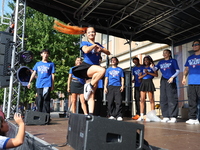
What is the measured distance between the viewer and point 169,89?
5301 mm

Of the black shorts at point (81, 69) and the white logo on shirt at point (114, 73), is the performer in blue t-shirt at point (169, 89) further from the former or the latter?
the black shorts at point (81, 69)

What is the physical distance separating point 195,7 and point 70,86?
4.43 meters

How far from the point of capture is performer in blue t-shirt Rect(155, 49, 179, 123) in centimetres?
521

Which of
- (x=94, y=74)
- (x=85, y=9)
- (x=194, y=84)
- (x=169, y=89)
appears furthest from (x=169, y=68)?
(x=85, y=9)

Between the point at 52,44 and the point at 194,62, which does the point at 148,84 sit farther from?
the point at 52,44

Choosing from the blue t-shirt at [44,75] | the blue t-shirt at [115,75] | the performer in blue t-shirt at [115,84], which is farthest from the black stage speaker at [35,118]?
the blue t-shirt at [115,75]

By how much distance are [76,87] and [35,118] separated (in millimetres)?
1183

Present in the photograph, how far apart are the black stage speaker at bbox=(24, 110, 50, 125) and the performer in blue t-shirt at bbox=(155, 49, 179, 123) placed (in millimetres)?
2935

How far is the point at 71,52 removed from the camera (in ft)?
51.6

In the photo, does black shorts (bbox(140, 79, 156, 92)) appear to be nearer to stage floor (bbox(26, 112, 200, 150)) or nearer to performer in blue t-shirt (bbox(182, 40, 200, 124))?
performer in blue t-shirt (bbox(182, 40, 200, 124))

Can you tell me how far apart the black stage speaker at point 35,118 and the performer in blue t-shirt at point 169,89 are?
9.63 feet

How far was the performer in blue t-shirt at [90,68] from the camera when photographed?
9.83ft

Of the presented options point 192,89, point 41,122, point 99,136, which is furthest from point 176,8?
point 99,136

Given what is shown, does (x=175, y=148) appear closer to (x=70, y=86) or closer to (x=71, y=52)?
(x=70, y=86)
